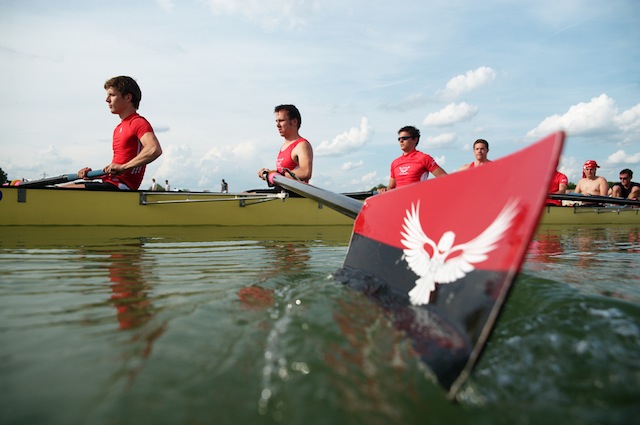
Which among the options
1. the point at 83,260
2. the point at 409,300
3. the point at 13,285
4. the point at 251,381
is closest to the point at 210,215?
the point at 83,260

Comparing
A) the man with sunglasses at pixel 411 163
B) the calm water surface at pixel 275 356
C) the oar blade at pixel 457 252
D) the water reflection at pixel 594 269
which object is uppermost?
the man with sunglasses at pixel 411 163

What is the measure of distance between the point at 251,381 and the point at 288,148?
16.2 ft

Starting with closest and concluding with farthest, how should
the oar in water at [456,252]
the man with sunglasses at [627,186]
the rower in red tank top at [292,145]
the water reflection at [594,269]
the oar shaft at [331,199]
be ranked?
the oar in water at [456,252] < the water reflection at [594,269] < the oar shaft at [331,199] < the rower in red tank top at [292,145] < the man with sunglasses at [627,186]

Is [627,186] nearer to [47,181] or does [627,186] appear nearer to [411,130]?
[411,130]

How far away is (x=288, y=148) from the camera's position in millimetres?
5934

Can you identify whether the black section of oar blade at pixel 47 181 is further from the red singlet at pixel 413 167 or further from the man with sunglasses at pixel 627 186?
the man with sunglasses at pixel 627 186

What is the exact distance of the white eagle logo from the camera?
1.46 metres

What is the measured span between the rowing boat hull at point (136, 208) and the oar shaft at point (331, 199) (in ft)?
8.53

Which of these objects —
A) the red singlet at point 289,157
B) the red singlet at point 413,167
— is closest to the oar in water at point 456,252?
the red singlet at point 289,157

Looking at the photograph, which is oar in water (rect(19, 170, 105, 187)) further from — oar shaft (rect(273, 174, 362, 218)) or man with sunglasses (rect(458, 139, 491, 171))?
man with sunglasses (rect(458, 139, 491, 171))

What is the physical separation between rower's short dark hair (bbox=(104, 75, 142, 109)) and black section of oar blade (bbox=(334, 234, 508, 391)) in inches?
181

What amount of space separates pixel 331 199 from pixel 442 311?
1.80 m

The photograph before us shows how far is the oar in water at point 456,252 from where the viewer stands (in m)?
1.28

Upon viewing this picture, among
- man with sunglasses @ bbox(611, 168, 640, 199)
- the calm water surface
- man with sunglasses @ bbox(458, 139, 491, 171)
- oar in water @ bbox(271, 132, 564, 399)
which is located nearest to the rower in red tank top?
the calm water surface
